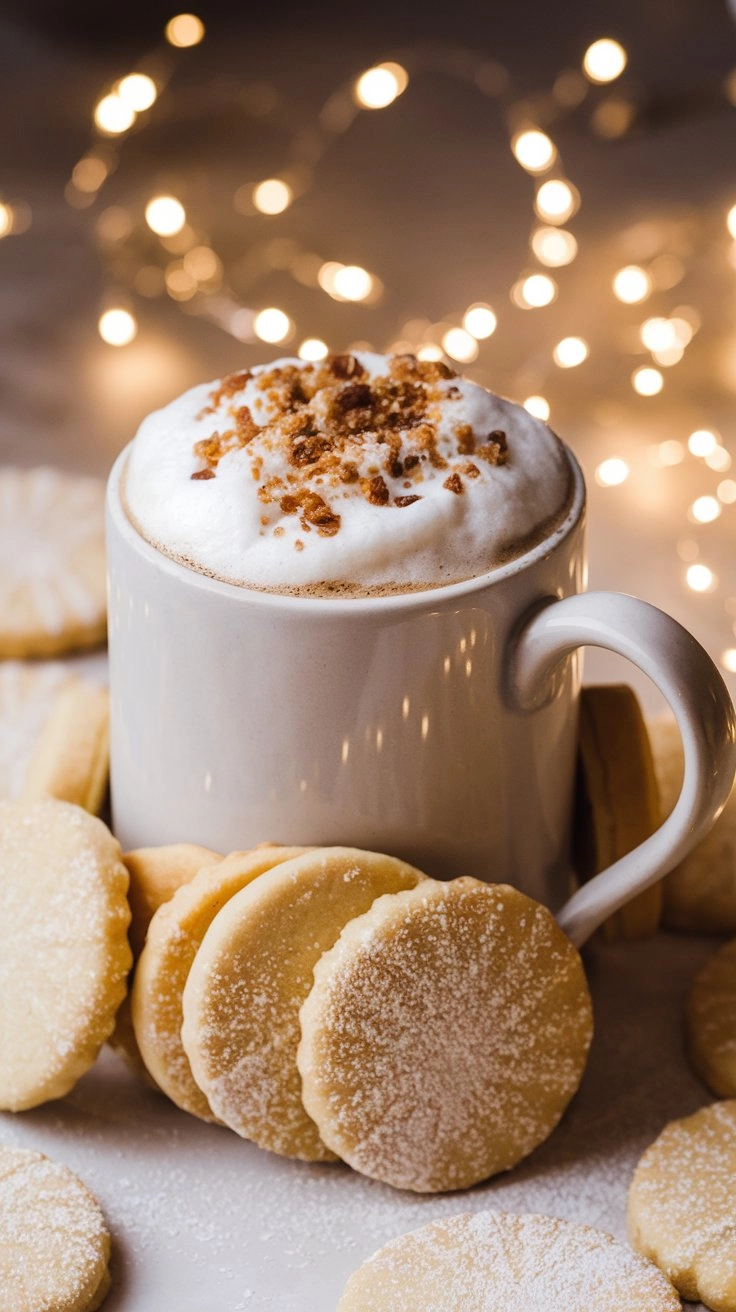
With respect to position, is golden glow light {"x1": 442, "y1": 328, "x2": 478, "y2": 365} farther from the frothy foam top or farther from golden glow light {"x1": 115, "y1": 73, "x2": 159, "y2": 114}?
the frothy foam top

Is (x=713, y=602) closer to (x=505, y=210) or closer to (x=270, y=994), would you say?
(x=270, y=994)

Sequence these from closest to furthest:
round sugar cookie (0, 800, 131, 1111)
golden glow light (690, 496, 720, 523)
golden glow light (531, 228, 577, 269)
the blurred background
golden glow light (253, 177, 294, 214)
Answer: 1. round sugar cookie (0, 800, 131, 1111)
2. golden glow light (690, 496, 720, 523)
3. the blurred background
4. golden glow light (531, 228, 577, 269)
5. golden glow light (253, 177, 294, 214)

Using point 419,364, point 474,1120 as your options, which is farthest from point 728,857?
point 419,364

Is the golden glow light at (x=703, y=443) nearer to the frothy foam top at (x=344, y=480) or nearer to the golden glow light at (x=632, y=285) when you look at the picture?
the golden glow light at (x=632, y=285)

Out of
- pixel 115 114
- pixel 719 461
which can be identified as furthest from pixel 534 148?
pixel 115 114

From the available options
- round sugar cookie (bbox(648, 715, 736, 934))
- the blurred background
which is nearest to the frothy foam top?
round sugar cookie (bbox(648, 715, 736, 934))

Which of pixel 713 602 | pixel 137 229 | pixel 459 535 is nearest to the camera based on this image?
pixel 459 535
